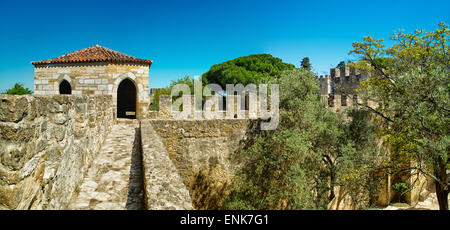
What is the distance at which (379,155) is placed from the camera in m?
10.3

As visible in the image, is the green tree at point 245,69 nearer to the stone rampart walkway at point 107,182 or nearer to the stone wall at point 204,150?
the stone wall at point 204,150

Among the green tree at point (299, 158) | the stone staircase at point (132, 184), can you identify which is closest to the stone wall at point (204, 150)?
the green tree at point (299, 158)

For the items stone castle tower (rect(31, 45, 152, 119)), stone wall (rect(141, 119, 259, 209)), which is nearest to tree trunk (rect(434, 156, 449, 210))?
stone wall (rect(141, 119, 259, 209))

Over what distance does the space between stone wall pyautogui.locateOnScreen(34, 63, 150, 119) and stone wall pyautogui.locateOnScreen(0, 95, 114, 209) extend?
8382 mm

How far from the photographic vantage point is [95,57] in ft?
37.3

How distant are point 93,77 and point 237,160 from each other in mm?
7501

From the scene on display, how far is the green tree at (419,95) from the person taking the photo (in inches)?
283

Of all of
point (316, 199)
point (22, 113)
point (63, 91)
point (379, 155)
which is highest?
point (63, 91)

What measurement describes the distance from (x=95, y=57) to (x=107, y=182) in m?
9.46

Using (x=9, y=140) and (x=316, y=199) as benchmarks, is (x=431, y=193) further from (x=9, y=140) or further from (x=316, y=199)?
(x=9, y=140)

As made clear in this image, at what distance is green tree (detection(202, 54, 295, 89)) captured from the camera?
30.6 metres

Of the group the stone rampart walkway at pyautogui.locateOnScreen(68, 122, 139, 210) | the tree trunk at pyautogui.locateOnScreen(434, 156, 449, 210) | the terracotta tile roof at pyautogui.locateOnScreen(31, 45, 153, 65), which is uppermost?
the terracotta tile roof at pyautogui.locateOnScreen(31, 45, 153, 65)

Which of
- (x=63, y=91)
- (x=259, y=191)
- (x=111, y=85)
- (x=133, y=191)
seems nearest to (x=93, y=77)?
(x=111, y=85)

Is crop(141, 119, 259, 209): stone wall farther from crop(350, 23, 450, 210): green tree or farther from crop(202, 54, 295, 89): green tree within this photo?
crop(202, 54, 295, 89): green tree
